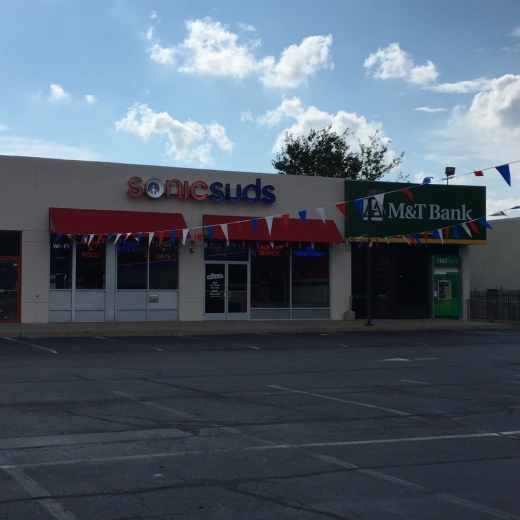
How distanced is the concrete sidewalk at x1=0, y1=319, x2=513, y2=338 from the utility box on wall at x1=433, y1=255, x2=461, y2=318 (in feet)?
5.67

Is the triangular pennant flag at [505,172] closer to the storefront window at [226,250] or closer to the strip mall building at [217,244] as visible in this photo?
the strip mall building at [217,244]

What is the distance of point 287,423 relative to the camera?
9.27 metres

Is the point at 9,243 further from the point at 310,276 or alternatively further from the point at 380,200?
the point at 380,200

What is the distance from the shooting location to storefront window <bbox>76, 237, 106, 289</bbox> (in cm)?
2584

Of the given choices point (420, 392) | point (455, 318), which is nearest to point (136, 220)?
point (455, 318)

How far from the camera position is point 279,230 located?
89.9 feet

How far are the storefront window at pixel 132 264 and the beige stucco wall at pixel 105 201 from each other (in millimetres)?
1237

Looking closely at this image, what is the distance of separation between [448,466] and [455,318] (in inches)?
980

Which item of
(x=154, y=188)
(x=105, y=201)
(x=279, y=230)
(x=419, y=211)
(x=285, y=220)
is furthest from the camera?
(x=419, y=211)

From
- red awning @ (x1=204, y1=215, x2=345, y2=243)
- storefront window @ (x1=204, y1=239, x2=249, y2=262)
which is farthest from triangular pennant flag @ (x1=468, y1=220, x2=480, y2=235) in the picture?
storefront window @ (x1=204, y1=239, x2=249, y2=262)

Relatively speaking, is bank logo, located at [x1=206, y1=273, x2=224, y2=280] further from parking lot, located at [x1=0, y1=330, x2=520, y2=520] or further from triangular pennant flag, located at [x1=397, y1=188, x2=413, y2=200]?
parking lot, located at [x1=0, y1=330, x2=520, y2=520]

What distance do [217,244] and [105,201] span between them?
14.1 ft

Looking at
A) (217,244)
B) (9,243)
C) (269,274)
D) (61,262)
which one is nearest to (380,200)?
(269,274)

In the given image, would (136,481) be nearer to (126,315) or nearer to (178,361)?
(178,361)
